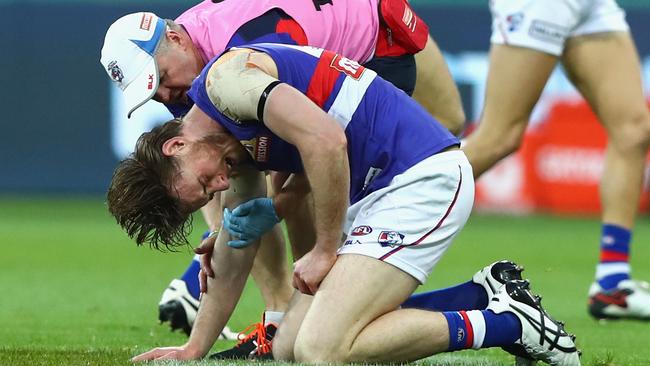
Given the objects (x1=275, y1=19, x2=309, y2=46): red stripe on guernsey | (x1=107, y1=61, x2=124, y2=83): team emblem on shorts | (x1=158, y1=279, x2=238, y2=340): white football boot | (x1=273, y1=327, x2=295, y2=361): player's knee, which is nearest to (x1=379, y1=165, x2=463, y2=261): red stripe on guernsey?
(x1=273, y1=327, x2=295, y2=361): player's knee

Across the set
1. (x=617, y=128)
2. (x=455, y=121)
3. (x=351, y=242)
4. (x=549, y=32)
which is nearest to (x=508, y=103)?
(x=549, y=32)

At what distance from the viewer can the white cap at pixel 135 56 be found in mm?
5053

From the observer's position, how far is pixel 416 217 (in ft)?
15.1

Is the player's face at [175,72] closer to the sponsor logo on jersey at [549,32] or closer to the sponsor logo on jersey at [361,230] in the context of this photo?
the sponsor logo on jersey at [361,230]

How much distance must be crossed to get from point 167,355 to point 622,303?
2743mm

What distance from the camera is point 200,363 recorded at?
4.50 meters

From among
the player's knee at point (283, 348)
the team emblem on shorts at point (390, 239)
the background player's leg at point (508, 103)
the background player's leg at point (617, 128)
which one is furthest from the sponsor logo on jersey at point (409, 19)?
the background player's leg at point (617, 128)

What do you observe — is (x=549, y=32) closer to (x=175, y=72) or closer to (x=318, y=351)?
(x=175, y=72)

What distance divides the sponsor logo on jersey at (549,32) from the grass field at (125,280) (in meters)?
1.40

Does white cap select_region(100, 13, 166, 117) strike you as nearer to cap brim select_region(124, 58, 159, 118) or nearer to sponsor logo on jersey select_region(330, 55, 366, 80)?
cap brim select_region(124, 58, 159, 118)

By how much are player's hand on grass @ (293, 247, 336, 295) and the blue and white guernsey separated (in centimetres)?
36

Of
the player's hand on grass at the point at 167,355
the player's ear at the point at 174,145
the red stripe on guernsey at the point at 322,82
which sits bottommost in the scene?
the player's hand on grass at the point at 167,355

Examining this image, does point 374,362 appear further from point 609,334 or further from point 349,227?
point 609,334

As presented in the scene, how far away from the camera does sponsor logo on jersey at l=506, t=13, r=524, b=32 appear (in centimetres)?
699
